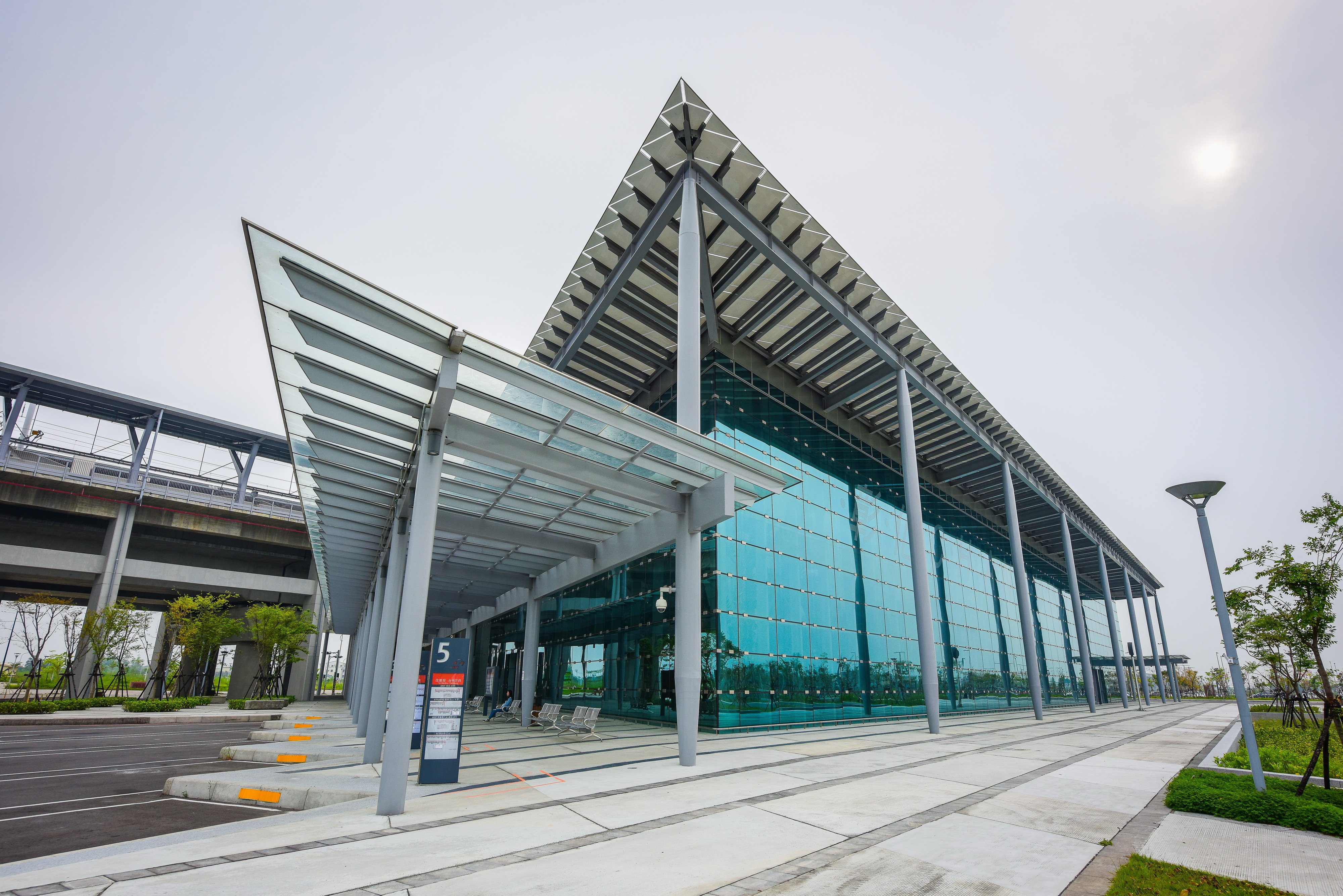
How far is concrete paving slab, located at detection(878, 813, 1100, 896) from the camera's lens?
5.29 metres

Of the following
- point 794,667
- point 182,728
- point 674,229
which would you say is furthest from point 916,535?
point 182,728

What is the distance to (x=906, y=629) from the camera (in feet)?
87.0

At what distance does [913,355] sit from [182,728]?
1263 inches

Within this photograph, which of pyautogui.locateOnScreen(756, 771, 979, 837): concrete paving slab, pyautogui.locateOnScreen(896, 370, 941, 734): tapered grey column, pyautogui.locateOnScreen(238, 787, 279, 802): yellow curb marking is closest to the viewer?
pyautogui.locateOnScreen(756, 771, 979, 837): concrete paving slab

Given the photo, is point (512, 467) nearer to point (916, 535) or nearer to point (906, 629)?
point (916, 535)

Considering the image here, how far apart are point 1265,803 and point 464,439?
1171 cm

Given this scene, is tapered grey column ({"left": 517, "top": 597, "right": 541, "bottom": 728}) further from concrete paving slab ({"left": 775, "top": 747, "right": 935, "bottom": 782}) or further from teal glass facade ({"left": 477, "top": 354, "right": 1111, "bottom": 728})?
concrete paving slab ({"left": 775, "top": 747, "right": 935, "bottom": 782})

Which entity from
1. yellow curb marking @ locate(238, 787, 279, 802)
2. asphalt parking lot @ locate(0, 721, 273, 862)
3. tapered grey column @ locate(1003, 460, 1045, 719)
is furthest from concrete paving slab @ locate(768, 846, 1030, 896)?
tapered grey column @ locate(1003, 460, 1045, 719)

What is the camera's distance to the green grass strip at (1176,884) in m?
4.89

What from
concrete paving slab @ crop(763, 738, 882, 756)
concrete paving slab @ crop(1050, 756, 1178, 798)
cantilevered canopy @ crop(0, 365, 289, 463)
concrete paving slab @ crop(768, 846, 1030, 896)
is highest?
cantilevered canopy @ crop(0, 365, 289, 463)

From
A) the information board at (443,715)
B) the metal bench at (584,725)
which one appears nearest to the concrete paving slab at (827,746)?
the metal bench at (584,725)

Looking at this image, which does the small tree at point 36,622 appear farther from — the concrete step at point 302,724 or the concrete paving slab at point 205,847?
the concrete paving slab at point 205,847

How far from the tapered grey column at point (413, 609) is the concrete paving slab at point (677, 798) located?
7.48 feet

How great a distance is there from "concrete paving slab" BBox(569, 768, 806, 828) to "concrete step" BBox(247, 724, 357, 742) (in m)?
12.2
